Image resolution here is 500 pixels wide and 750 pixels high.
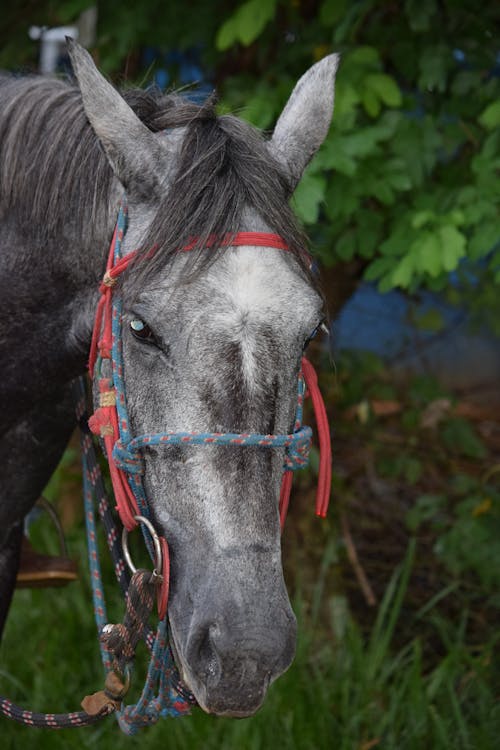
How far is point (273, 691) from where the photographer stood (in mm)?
3559

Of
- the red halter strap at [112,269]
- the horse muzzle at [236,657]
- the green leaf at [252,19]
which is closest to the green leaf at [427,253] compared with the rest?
the green leaf at [252,19]

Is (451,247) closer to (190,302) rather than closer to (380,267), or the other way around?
(380,267)

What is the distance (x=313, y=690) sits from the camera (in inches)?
145

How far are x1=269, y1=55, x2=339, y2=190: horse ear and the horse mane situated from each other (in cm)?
8

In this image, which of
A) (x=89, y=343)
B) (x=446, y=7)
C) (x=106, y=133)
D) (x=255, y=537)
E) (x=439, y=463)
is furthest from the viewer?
(x=439, y=463)

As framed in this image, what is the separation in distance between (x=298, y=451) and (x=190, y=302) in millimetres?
387

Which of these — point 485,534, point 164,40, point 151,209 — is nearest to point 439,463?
point 485,534

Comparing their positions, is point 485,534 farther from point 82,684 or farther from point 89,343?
point 89,343

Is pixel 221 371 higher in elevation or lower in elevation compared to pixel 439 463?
higher

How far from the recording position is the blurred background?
323 centimetres

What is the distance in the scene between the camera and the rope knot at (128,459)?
188cm

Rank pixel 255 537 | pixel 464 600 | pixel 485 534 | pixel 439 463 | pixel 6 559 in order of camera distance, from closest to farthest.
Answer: pixel 255 537
pixel 6 559
pixel 485 534
pixel 464 600
pixel 439 463

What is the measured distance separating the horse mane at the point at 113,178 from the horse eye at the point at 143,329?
0.10 metres

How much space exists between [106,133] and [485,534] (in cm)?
267
